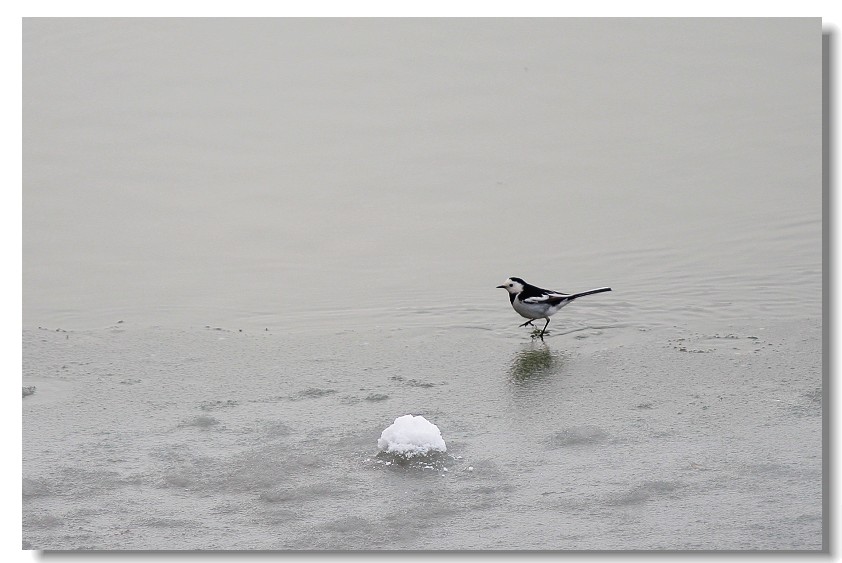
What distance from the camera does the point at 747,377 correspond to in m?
5.78

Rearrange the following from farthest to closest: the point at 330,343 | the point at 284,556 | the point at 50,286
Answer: the point at 50,286, the point at 330,343, the point at 284,556

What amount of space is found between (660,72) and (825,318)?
5.47m

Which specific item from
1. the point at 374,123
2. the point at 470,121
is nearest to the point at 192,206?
the point at 374,123

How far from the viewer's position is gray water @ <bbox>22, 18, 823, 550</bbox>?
4.47m

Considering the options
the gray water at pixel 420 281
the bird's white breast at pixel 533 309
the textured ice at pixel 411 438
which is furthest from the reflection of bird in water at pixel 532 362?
the textured ice at pixel 411 438

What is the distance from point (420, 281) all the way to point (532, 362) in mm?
1686

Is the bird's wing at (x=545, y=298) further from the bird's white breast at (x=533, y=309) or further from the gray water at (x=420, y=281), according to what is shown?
the gray water at (x=420, y=281)

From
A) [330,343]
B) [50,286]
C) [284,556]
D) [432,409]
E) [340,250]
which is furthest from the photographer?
[340,250]

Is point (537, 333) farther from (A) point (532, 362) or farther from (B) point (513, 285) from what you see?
(A) point (532, 362)

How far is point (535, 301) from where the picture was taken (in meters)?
6.86

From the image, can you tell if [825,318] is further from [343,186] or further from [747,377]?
[343,186]

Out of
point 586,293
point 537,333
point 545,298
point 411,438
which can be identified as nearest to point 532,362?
point 537,333

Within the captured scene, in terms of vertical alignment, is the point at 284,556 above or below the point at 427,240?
below

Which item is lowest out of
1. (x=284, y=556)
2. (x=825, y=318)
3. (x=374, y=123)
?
(x=284, y=556)
